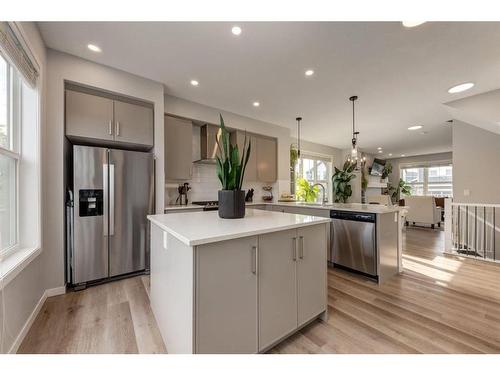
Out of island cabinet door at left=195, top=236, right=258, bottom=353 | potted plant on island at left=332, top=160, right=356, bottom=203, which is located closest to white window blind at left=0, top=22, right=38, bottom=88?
island cabinet door at left=195, top=236, right=258, bottom=353

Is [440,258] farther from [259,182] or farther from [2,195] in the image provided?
[2,195]

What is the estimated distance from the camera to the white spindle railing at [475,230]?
3.55 m

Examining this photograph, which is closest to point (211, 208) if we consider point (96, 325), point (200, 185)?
point (200, 185)

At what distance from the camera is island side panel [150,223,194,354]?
105 centimetres

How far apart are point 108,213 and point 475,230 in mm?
5908

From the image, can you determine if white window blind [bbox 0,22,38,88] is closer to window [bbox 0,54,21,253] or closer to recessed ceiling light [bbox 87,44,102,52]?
window [bbox 0,54,21,253]

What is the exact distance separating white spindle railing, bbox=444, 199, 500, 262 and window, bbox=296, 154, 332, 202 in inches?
111

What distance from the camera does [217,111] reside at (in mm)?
3643

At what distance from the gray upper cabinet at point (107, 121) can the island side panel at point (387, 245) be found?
10.1ft

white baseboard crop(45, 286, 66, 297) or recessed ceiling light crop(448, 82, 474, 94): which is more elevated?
recessed ceiling light crop(448, 82, 474, 94)

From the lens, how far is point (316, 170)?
647 cm

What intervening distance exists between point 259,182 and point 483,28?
3.55 m

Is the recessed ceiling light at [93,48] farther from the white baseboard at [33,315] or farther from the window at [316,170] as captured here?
the window at [316,170]
